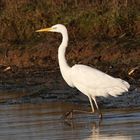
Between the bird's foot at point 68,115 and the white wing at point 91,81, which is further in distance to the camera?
the white wing at point 91,81

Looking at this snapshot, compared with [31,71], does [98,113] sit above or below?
above

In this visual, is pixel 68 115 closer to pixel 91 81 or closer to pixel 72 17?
pixel 91 81

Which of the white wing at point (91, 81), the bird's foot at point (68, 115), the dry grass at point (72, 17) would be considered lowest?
the dry grass at point (72, 17)

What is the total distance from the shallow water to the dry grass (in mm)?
6258

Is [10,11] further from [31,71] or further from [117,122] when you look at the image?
[117,122]

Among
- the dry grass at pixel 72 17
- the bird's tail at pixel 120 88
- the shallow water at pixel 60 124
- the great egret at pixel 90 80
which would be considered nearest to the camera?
the shallow water at pixel 60 124

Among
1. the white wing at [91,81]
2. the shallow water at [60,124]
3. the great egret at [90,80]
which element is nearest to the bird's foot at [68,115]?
the shallow water at [60,124]

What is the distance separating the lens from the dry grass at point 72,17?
2369 centimetres

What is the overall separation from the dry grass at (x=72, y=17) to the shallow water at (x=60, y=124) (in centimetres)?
626

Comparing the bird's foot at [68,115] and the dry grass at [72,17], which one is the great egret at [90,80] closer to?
the bird's foot at [68,115]

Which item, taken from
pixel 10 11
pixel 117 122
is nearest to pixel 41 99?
pixel 117 122

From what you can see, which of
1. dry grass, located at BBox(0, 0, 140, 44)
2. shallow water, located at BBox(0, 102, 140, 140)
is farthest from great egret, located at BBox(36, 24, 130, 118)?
dry grass, located at BBox(0, 0, 140, 44)

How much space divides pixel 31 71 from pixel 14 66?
84 centimetres

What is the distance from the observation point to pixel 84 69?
16.7m
